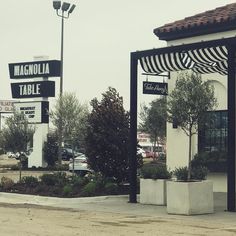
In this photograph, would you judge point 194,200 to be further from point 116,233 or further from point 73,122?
point 73,122

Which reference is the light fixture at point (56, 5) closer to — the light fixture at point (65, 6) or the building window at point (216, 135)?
the light fixture at point (65, 6)

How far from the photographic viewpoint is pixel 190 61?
17672 millimetres

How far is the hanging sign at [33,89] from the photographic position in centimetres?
4312

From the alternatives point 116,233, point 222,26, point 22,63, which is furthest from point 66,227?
point 22,63

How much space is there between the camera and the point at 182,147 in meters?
22.4

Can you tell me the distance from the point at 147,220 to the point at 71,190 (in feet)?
19.0

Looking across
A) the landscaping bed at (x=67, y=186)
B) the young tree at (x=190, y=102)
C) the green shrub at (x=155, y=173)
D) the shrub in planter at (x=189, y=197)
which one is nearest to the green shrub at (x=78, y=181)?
the landscaping bed at (x=67, y=186)

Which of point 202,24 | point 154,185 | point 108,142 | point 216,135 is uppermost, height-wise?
point 202,24

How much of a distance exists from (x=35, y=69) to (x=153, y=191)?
2818 cm

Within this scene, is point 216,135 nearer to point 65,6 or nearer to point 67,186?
point 67,186

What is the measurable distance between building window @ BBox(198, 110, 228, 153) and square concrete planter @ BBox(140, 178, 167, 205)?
14.1 ft

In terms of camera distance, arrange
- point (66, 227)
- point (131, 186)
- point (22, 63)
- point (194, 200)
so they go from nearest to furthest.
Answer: point (66, 227) → point (194, 200) → point (131, 186) → point (22, 63)

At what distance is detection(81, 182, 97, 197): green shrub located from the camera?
62.5ft

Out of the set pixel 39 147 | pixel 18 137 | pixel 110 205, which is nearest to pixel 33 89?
pixel 39 147
